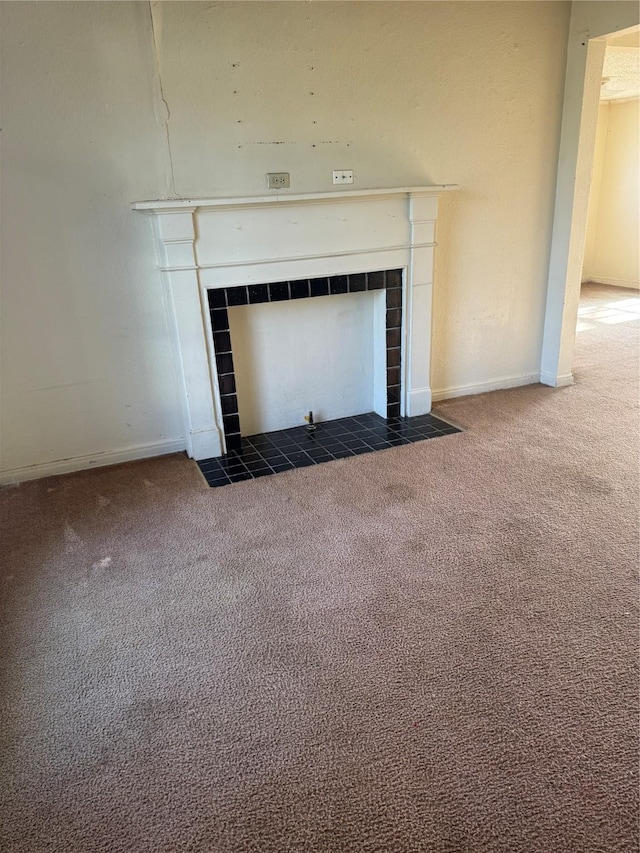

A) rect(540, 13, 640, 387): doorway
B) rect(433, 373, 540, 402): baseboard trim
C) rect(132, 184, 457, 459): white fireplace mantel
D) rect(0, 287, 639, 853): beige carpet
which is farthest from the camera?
rect(433, 373, 540, 402): baseboard trim

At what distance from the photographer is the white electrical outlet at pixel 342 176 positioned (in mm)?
3170

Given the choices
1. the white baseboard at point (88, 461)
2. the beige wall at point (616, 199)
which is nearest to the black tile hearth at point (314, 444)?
the white baseboard at point (88, 461)

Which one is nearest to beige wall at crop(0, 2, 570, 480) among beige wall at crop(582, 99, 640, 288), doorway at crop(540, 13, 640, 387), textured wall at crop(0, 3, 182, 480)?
textured wall at crop(0, 3, 182, 480)

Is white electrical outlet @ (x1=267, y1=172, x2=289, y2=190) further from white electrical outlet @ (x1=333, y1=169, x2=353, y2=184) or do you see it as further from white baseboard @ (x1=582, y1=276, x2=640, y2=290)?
white baseboard @ (x1=582, y1=276, x2=640, y2=290)

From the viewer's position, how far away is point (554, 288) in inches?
154

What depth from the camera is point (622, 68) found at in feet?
15.2

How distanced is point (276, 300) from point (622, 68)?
146 inches

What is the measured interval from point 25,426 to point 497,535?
2398mm

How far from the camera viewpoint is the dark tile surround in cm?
310

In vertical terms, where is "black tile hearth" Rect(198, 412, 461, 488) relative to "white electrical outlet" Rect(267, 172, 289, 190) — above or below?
below

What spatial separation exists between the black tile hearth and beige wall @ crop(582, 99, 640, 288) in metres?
5.02

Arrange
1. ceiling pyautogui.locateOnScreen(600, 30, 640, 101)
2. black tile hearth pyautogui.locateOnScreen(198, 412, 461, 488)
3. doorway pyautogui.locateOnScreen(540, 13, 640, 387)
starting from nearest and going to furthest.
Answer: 1. black tile hearth pyautogui.locateOnScreen(198, 412, 461, 488)
2. doorway pyautogui.locateOnScreen(540, 13, 640, 387)
3. ceiling pyautogui.locateOnScreen(600, 30, 640, 101)

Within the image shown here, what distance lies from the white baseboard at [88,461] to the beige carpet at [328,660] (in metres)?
0.10

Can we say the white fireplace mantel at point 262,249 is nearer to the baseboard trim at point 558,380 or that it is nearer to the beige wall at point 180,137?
the beige wall at point 180,137
